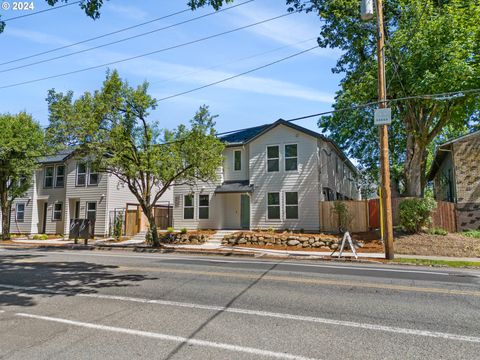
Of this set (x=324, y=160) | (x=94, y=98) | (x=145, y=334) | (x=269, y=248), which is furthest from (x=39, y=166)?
(x=145, y=334)

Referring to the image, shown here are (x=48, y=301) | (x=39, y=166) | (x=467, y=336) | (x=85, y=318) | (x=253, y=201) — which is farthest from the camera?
(x=39, y=166)

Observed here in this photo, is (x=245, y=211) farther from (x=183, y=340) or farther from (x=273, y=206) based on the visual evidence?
(x=183, y=340)

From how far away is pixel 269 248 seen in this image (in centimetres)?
1847

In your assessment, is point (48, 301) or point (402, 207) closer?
point (48, 301)

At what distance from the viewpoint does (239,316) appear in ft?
18.8

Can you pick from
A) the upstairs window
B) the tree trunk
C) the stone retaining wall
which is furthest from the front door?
the tree trunk

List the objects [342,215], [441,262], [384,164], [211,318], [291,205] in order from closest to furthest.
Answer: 1. [211,318]
2. [441,262]
3. [384,164]
4. [342,215]
5. [291,205]

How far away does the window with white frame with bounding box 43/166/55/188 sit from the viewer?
3008 cm

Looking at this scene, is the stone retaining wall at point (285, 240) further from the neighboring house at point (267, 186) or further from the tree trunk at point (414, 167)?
the tree trunk at point (414, 167)

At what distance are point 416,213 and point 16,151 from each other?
25.7 m

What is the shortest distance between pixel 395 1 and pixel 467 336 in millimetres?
20670

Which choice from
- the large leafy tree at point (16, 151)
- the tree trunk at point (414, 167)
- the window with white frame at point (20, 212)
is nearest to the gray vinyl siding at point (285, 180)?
the tree trunk at point (414, 167)

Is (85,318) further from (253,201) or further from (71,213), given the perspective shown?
(71,213)

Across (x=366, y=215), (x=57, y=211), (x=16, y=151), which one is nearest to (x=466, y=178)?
(x=366, y=215)
